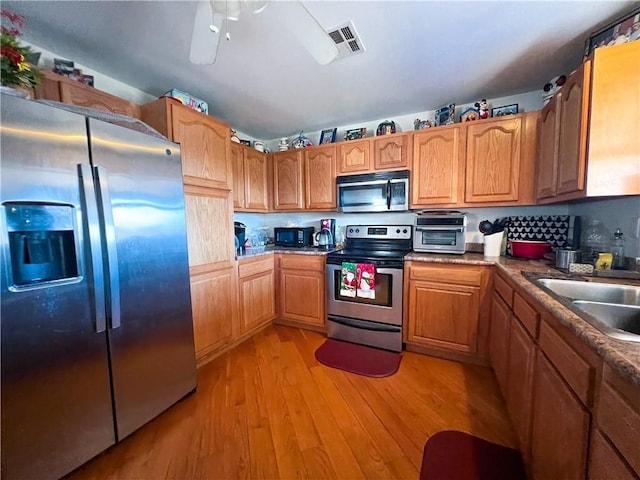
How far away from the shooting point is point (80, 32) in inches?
57.2

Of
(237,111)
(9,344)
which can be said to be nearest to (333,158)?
(237,111)

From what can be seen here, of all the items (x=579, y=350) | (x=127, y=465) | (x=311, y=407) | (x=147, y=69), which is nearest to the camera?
(x=579, y=350)

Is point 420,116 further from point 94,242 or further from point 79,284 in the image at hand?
point 79,284

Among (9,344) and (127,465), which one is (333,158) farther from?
(127,465)

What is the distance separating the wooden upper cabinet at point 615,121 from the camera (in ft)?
3.85

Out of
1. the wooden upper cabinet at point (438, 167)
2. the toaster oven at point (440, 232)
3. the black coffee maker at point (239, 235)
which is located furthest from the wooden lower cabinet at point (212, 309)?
the wooden upper cabinet at point (438, 167)

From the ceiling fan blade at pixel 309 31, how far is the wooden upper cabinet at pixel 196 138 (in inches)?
43.6

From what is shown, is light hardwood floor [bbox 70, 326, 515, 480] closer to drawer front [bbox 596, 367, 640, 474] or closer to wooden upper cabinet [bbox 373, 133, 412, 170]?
drawer front [bbox 596, 367, 640, 474]

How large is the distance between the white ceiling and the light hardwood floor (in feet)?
7.09

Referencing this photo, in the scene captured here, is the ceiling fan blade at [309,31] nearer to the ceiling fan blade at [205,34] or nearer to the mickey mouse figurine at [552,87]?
the ceiling fan blade at [205,34]

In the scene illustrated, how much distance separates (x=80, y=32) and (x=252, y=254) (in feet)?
6.19

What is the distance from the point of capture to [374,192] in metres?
2.55

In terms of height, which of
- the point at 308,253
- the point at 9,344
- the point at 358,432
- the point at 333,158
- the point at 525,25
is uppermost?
the point at 525,25

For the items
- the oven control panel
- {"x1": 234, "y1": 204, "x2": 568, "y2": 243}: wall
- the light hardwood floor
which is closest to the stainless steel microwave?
the oven control panel
